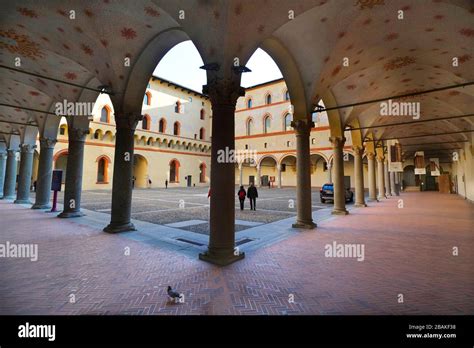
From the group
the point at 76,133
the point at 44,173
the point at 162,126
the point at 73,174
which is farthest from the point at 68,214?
the point at 162,126

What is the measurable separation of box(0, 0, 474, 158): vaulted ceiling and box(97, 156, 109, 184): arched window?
64.9 feet

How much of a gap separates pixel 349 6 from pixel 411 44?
11.2 ft

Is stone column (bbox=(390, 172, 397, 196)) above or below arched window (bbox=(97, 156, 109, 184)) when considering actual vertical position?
below

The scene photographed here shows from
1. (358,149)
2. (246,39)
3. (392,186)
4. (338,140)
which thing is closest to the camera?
(246,39)

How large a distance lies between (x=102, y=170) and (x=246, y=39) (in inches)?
1204

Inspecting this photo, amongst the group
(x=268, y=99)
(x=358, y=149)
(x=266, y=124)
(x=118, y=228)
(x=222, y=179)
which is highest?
(x=268, y=99)

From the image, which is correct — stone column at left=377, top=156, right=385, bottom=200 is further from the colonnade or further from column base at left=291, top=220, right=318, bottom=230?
column base at left=291, top=220, right=318, bottom=230

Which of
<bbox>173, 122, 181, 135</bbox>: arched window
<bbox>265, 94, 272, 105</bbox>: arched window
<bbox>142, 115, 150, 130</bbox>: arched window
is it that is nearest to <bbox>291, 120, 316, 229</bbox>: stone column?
<bbox>142, 115, 150, 130</bbox>: arched window

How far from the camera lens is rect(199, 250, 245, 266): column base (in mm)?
5024

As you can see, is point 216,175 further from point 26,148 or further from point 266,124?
point 266,124

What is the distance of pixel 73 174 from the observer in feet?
34.7

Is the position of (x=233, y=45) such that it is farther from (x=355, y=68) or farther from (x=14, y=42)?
(x=14, y=42)
